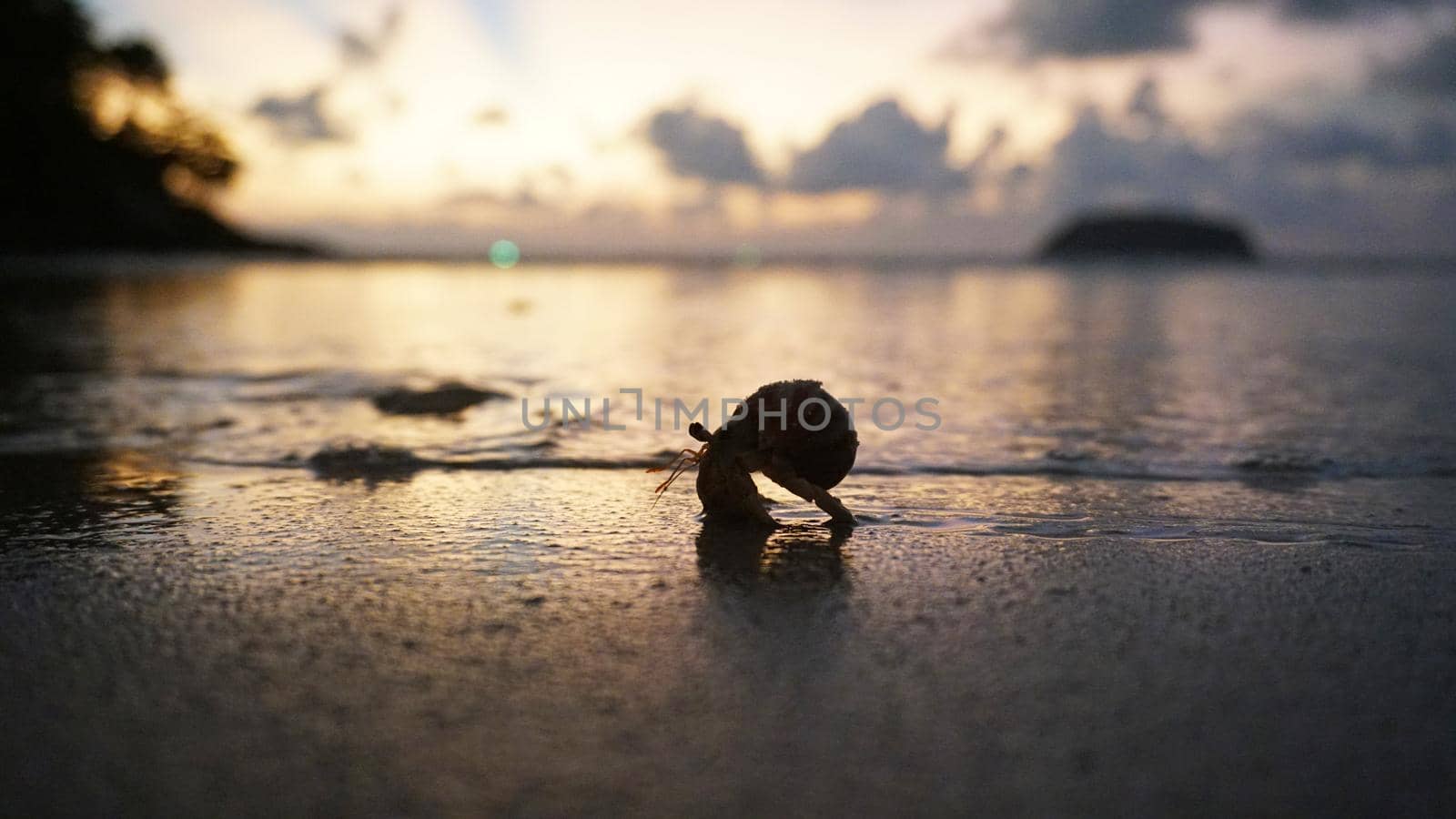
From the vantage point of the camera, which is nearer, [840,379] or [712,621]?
[712,621]

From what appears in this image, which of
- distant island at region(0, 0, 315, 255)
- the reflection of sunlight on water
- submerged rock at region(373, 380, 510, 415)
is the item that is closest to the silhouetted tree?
distant island at region(0, 0, 315, 255)

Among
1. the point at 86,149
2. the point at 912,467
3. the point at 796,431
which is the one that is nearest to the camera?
the point at 796,431

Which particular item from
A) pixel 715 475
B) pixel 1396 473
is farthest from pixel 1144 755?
pixel 1396 473

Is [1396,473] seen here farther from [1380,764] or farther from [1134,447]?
[1380,764]

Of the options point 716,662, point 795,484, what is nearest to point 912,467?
point 795,484

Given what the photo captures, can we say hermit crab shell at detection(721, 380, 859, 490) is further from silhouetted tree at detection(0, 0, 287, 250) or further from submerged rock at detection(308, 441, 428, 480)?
silhouetted tree at detection(0, 0, 287, 250)

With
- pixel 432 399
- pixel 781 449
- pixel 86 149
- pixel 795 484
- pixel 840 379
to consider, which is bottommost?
pixel 795 484

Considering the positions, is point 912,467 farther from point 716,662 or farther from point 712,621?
point 716,662

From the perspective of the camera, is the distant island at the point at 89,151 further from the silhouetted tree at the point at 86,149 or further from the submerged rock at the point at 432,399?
the submerged rock at the point at 432,399
